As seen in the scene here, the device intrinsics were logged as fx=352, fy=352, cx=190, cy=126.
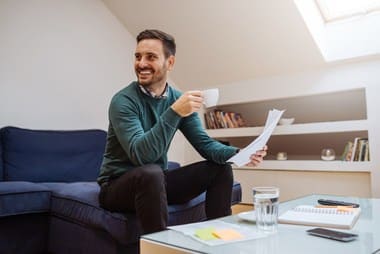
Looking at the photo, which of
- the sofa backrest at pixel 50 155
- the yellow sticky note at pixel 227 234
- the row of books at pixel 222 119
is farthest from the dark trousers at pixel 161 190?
the row of books at pixel 222 119

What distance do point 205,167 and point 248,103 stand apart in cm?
203

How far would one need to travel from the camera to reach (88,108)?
2.95 m

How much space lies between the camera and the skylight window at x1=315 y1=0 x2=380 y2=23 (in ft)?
8.80

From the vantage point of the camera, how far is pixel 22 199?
1.67 metres

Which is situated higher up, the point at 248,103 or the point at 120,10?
the point at 120,10

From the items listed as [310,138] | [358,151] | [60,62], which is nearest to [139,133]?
[60,62]

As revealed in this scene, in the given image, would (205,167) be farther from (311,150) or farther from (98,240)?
(311,150)

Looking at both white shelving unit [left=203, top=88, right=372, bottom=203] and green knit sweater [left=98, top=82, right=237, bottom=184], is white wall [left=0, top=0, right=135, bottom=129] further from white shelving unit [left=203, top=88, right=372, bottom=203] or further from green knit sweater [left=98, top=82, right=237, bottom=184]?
green knit sweater [left=98, top=82, right=237, bottom=184]

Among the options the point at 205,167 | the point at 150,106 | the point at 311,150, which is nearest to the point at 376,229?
the point at 205,167

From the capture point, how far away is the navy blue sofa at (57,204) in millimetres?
1460

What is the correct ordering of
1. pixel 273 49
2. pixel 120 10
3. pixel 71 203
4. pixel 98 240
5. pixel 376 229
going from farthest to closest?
1. pixel 120 10
2. pixel 273 49
3. pixel 71 203
4. pixel 98 240
5. pixel 376 229

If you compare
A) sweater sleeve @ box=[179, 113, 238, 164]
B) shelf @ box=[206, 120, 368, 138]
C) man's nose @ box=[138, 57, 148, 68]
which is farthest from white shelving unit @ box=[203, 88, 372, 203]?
man's nose @ box=[138, 57, 148, 68]

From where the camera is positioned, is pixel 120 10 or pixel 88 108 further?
pixel 120 10

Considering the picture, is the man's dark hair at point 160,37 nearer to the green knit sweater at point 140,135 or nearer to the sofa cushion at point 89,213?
the green knit sweater at point 140,135
